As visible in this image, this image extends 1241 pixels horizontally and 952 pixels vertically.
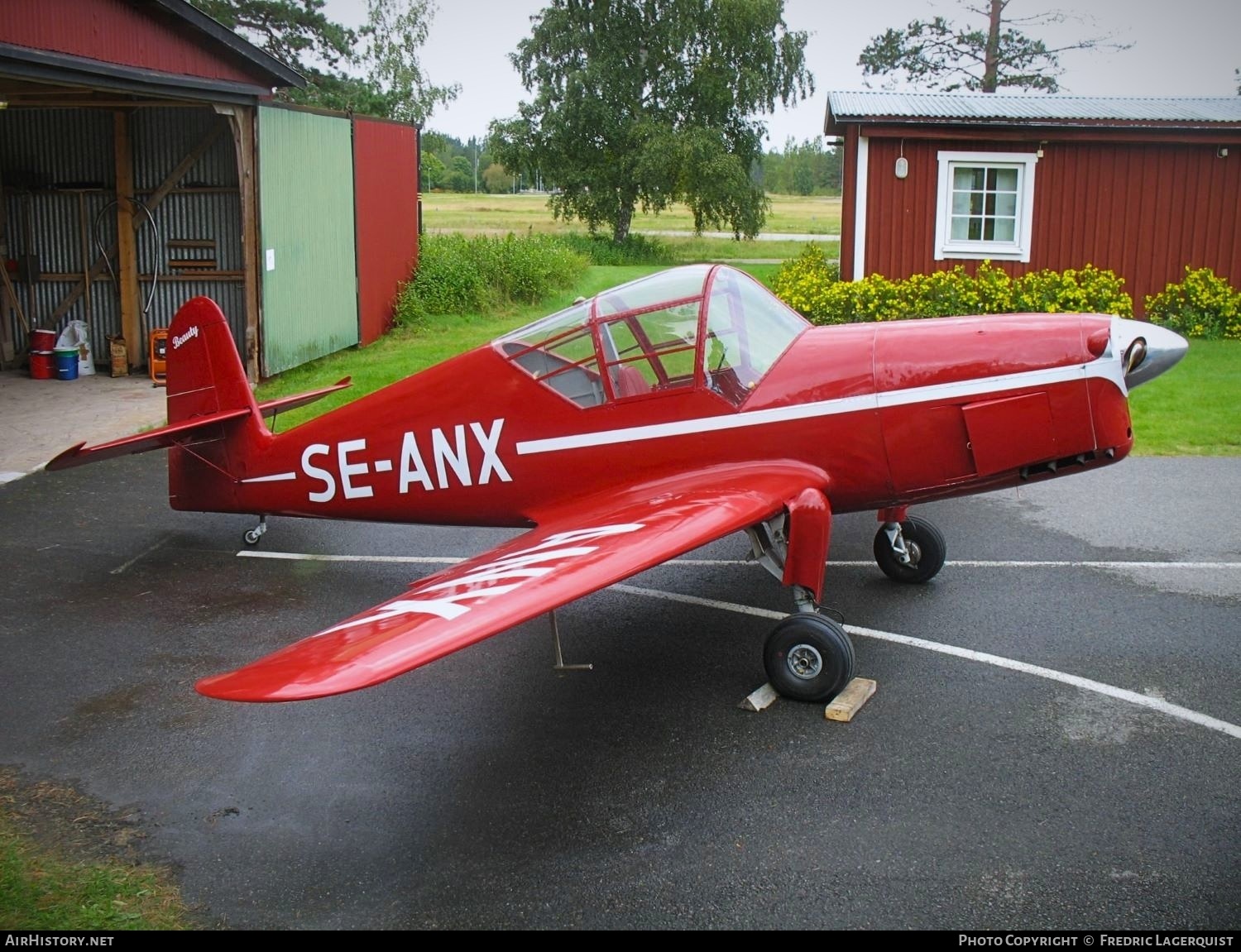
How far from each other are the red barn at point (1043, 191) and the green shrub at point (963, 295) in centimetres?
53

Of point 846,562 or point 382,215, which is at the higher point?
point 382,215

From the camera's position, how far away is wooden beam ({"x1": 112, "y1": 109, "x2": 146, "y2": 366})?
617 inches

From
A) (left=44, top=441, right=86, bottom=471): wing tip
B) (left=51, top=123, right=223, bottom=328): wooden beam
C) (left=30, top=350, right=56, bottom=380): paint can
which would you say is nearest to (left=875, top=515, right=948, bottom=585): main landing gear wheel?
(left=44, top=441, right=86, bottom=471): wing tip

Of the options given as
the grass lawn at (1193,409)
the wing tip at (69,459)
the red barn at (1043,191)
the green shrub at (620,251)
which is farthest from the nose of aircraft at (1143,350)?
the green shrub at (620,251)

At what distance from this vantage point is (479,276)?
21.4 meters

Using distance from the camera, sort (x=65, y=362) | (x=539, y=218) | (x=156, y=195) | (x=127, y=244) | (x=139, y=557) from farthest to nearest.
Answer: (x=539, y=218), (x=127, y=244), (x=156, y=195), (x=65, y=362), (x=139, y=557)

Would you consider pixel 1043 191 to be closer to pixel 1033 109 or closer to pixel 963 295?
pixel 1033 109

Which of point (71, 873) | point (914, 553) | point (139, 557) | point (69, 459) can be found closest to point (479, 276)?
point (139, 557)

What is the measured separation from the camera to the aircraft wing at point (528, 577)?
14.1 ft

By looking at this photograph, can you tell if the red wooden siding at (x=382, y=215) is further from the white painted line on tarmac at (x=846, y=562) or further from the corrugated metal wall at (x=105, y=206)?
the white painted line on tarmac at (x=846, y=562)

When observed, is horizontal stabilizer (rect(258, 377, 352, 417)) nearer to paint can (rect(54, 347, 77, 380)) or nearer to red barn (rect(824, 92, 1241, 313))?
paint can (rect(54, 347, 77, 380))

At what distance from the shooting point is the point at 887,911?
437cm

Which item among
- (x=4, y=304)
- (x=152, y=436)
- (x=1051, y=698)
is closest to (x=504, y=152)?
(x=4, y=304)

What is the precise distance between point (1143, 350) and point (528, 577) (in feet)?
11.9
